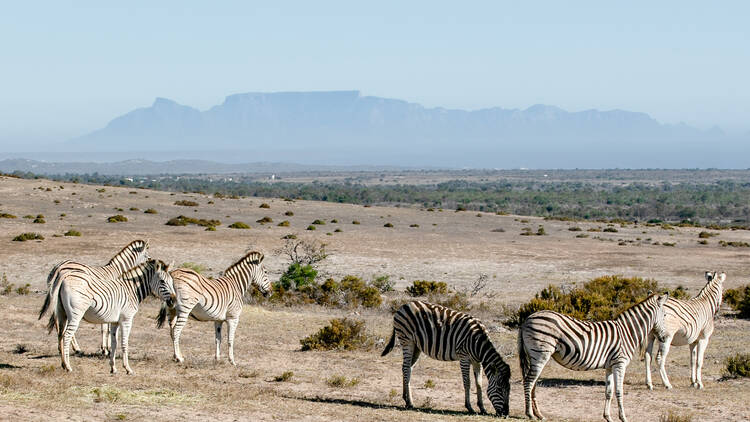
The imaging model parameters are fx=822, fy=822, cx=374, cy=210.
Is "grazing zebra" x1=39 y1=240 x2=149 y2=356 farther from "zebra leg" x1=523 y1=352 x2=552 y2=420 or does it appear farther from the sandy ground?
"zebra leg" x1=523 y1=352 x2=552 y2=420

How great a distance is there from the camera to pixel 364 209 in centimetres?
6969

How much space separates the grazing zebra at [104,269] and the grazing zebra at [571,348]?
24.3ft

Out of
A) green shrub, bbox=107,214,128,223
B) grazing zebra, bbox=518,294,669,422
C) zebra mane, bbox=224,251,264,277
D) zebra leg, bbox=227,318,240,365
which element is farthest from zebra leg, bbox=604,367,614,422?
green shrub, bbox=107,214,128,223

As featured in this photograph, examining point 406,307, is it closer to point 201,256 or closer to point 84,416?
point 84,416

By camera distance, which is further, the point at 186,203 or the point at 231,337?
the point at 186,203

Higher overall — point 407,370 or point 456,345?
point 456,345

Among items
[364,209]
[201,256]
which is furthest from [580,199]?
[201,256]

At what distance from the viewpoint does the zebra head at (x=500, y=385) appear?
12305mm

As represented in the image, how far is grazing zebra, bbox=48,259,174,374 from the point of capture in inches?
529

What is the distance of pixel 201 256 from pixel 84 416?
25494mm

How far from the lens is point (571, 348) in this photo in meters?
12.1

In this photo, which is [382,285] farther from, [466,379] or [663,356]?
[466,379]

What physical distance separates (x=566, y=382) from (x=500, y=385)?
3.54 meters

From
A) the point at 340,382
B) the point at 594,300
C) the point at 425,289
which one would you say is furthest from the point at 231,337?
the point at 425,289
